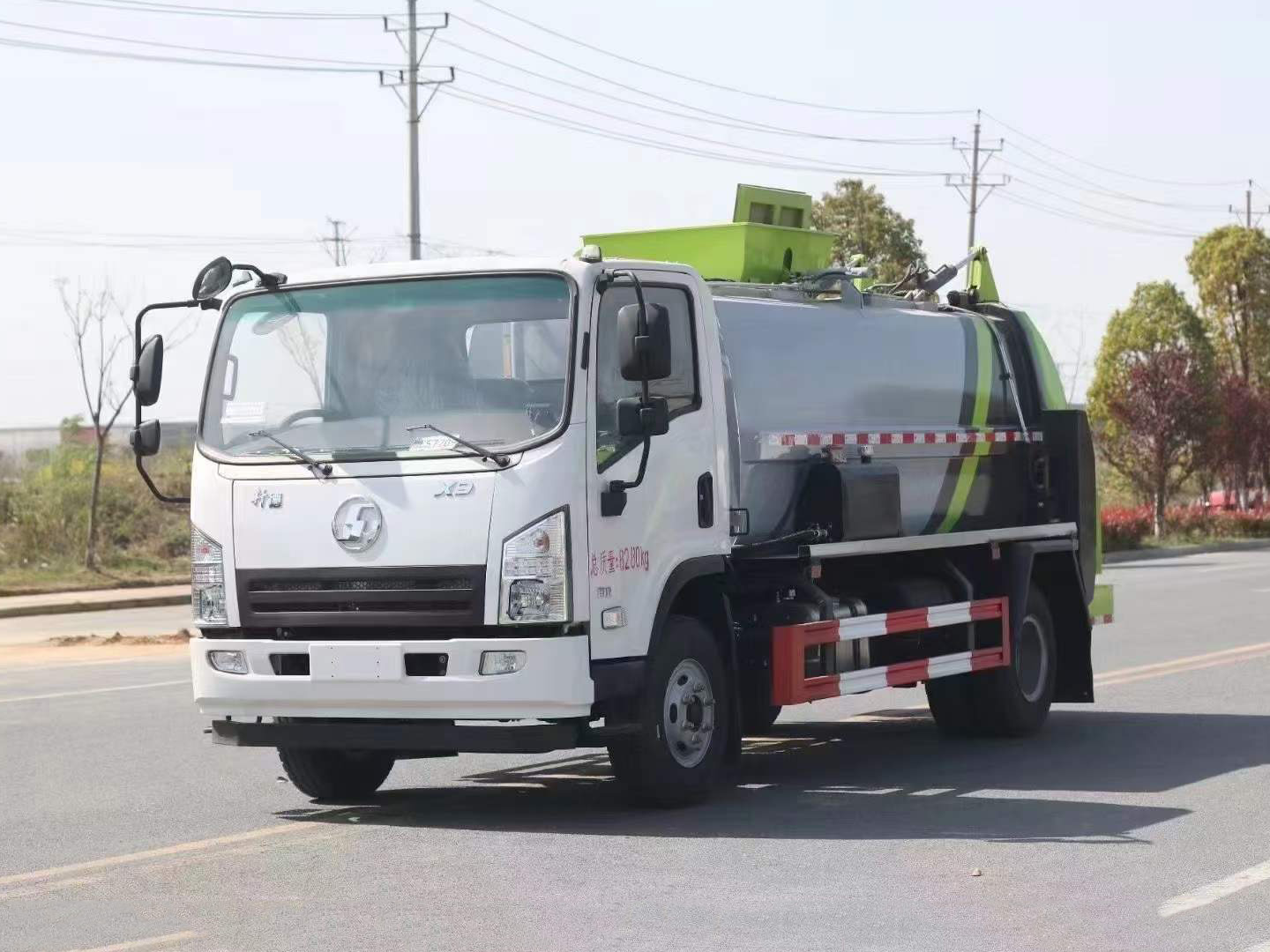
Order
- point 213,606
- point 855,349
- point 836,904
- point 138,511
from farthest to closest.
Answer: point 138,511 < point 855,349 < point 213,606 < point 836,904

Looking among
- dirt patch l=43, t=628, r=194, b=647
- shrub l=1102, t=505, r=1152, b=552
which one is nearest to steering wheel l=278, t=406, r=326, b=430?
dirt patch l=43, t=628, r=194, b=647

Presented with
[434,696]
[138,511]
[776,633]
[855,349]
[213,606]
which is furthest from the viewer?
[138,511]

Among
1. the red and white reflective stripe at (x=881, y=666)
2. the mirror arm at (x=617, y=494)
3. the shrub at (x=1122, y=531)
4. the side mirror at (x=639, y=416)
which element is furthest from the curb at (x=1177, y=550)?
the mirror arm at (x=617, y=494)

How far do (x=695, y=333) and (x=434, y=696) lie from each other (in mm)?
2188

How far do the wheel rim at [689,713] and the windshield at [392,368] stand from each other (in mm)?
1433

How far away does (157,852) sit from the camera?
834cm

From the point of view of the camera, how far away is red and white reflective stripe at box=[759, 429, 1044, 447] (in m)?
10.2

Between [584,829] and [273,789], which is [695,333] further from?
[273,789]

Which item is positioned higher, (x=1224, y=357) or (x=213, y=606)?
(x=1224, y=357)

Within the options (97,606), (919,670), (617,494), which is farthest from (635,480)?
(97,606)

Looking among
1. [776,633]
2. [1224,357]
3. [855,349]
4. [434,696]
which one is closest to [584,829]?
[434,696]

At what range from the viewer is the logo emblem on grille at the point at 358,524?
342 inches

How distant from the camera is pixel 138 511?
3519 centimetres

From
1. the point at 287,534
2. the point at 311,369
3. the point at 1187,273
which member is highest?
the point at 1187,273
